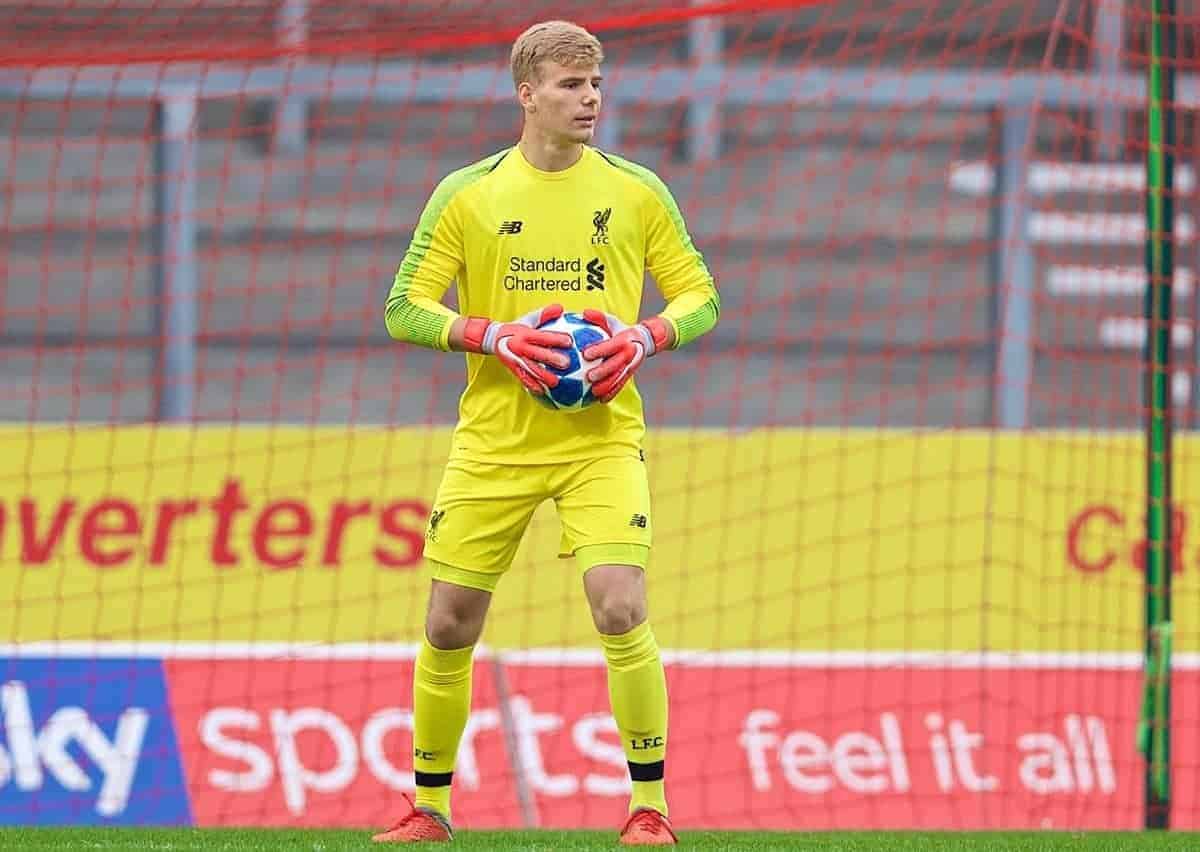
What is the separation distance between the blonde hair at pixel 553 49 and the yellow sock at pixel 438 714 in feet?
4.60

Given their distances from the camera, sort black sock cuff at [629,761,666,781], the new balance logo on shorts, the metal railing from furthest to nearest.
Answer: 1. the metal railing
2. the new balance logo on shorts
3. black sock cuff at [629,761,666,781]

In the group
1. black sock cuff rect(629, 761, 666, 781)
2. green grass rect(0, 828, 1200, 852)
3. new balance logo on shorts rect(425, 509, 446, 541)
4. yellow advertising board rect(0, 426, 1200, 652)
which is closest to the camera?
black sock cuff rect(629, 761, 666, 781)

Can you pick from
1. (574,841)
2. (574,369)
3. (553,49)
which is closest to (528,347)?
(574,369)

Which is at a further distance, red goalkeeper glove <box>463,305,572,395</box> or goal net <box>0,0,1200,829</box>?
goal net <box>0,0,1200,829</box>

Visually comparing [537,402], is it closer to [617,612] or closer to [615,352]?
[615,352]

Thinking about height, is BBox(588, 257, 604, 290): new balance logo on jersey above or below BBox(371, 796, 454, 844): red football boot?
above

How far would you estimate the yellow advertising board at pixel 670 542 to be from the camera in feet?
26.6

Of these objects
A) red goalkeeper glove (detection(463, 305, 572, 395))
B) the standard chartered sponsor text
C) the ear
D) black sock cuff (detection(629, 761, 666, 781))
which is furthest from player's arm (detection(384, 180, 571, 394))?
black sock cuff (detection(629, 761, 666, 781))

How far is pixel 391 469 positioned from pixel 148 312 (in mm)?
3255

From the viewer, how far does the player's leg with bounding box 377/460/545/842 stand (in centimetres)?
525

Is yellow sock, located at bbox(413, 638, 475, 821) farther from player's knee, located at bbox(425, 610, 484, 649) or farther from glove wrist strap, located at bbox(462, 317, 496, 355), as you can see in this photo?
glove wrist strap, located at bbox(462, 317, 496, 355)

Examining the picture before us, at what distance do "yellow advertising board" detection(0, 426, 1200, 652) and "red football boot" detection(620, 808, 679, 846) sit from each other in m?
3.03

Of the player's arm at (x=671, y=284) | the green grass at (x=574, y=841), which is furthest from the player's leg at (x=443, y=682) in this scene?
the player's arm at (x=671, y=284)

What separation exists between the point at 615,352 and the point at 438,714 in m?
1.02
